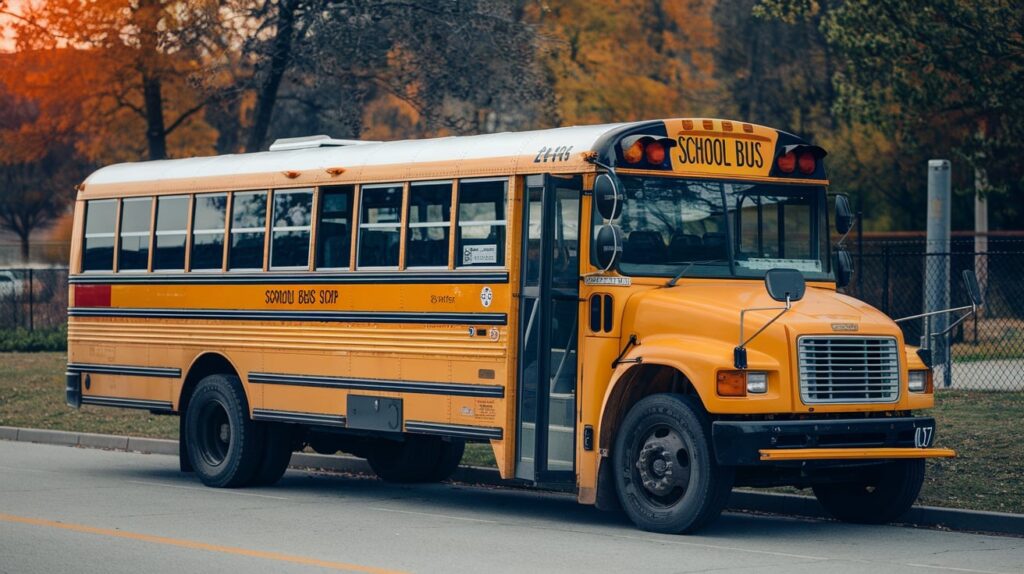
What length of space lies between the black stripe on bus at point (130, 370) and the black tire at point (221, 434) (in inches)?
13.7

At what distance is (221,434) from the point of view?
14.0 meters

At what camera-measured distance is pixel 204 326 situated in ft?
46.2

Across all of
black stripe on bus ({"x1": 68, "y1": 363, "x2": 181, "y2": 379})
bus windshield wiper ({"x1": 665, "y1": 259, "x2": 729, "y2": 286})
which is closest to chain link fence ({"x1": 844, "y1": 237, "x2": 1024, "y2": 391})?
bus windshield wiper ({"x1": 665, "y1": 259, "x2": 729, "y2": 286})

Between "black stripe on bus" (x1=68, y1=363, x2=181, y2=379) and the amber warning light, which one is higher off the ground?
the amber warning light

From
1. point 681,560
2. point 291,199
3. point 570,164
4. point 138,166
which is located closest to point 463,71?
point 138,166

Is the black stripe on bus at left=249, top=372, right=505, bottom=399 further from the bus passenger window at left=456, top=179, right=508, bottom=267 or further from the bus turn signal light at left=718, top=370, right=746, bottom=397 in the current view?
the bus turn signal light at left=718, top=370, right=746, bottom=397

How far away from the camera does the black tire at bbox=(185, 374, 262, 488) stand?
13609mm

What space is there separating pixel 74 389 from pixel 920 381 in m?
8.07

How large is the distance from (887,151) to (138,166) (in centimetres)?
2689

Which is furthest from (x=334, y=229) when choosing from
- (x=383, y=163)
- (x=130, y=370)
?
(x=130, y=370)

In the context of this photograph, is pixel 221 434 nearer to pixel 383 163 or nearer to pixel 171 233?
pixel 171 233

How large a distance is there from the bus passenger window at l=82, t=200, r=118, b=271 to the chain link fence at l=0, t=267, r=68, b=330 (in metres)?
16.3

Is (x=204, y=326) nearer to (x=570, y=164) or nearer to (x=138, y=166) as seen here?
(x=138, y=166)

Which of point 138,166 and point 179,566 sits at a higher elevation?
point 138,166
